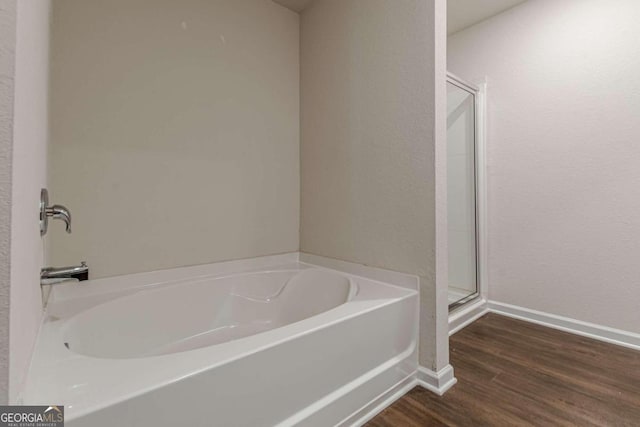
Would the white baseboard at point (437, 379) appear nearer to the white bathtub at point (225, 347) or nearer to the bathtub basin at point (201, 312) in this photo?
the white bathtub at point (225, 347)

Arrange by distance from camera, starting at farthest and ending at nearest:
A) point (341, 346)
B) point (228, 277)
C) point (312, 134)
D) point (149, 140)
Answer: point (312, 134), point (228, 277), point (149, 140), point (341, 346)

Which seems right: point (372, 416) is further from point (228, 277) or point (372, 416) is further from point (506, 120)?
point (506, 120)

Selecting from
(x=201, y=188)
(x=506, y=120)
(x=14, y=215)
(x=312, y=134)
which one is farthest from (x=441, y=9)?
(x=14, y=215)

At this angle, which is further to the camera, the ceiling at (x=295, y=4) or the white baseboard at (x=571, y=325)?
the ceiling at (x=295, y=4)

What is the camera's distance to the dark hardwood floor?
4.05 ft

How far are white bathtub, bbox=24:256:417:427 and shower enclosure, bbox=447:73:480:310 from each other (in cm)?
109

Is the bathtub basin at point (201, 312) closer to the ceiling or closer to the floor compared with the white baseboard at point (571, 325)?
closer to the ceiling

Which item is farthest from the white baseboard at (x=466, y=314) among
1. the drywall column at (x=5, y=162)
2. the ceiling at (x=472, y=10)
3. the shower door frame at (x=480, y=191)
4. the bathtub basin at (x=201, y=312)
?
the ceiling at (x=472, y=10)

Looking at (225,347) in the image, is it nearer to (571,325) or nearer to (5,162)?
(5,162)

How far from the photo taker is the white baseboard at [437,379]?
56.0 inches

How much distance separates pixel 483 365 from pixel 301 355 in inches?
47.0

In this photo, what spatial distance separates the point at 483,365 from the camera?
163 centimetres

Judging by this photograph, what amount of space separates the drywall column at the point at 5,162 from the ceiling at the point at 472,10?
8.75 feet

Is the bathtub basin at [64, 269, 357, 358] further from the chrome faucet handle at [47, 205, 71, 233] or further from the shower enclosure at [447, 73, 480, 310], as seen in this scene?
the shower enclosure at [447, 73, 480, 310]
